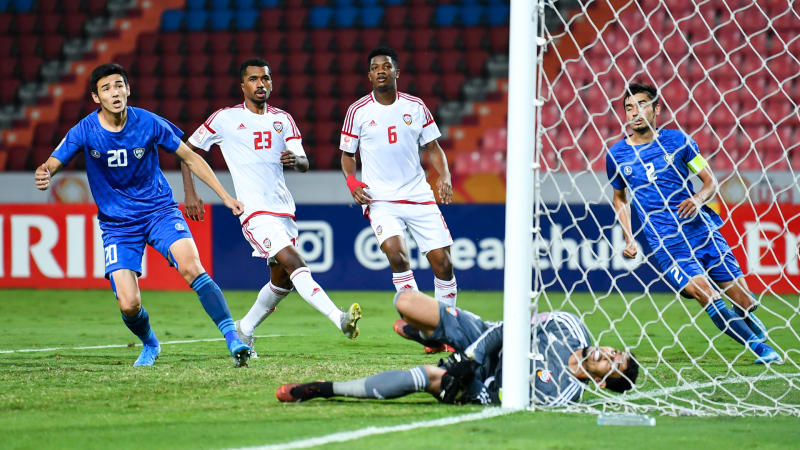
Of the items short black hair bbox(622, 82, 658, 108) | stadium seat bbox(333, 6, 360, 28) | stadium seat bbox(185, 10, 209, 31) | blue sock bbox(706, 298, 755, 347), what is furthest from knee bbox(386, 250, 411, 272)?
stadium seat bbox(185, 10, 209, 31)

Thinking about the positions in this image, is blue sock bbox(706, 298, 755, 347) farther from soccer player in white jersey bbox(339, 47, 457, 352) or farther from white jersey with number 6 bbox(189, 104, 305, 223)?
white jersey with number 6 bbox(189, 104, 305, 223)

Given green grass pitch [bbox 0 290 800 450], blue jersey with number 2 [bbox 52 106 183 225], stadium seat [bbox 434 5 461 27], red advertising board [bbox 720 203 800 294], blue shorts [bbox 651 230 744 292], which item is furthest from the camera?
stadium seat [bbox 434 5 461 27]

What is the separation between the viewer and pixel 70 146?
6.08 meters

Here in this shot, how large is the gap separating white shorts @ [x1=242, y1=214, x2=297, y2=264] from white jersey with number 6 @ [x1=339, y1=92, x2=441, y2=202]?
763mm

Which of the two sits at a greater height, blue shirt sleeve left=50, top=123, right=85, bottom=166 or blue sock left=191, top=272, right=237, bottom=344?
blue shirt sleeve left=50, top=123, right=85, bottom=166

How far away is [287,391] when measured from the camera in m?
4.70

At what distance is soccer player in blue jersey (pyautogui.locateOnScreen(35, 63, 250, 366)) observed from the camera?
6.08 metres

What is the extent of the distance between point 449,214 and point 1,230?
5.18 metres

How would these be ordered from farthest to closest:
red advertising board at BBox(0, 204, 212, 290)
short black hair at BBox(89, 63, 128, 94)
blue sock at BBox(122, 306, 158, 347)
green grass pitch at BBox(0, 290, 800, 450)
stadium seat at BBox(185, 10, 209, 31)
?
stadium seat at BBox(185, 10, 209, 31) → red advertising board at BBox(0, 204, 212, 290) → blue sock at BBox(122, 306, 158, 347) → short black hair at BBox(89, 63, 128, 94) → green grass pitch at BBox(0, 290, 800, 450)

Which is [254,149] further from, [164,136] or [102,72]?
[102,72]

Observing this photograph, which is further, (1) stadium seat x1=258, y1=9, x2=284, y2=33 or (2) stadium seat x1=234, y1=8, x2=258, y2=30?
(2) stadium seat x1=234, y1=8, x2=258, y2=30

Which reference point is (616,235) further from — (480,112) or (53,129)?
(53,129)

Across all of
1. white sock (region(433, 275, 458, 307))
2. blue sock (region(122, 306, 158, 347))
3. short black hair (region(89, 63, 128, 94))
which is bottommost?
blue sock (region(122, 306, 158, 347))

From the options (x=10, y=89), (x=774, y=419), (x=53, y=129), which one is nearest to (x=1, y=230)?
(x=53, y=129)
